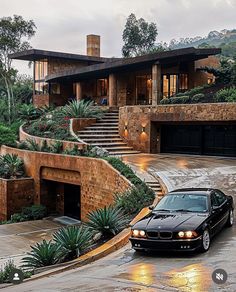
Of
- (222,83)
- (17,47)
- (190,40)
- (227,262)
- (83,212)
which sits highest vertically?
(190,40)

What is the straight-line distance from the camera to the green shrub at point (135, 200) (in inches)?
588

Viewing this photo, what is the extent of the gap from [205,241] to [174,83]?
2664 centimetres

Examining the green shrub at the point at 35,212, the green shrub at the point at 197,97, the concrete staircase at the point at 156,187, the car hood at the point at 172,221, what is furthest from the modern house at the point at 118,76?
the car hood at the point at 172,221

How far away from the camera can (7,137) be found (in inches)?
1215

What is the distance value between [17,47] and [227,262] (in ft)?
125

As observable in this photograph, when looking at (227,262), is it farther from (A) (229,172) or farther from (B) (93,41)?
(B) (93,41)

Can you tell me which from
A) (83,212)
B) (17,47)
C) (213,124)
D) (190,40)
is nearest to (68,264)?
(83,212)

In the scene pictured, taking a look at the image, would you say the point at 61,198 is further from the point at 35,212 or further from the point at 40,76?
the point at 40,76

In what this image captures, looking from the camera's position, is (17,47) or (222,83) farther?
(17,47)

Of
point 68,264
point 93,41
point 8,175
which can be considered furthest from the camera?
point 93,41

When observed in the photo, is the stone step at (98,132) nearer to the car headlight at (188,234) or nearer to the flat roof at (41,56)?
the flat roof at (41,56)

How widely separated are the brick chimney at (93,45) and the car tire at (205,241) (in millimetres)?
41562

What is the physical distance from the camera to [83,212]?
21.0 meters

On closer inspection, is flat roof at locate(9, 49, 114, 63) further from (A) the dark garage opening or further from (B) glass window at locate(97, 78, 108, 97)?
(A) the dark garage opening
